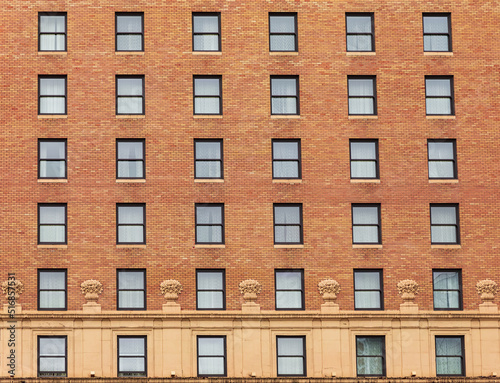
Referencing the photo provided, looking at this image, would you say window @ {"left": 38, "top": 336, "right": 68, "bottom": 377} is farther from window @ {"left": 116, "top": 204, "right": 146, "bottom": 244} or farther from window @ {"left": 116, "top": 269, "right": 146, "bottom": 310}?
window @ {"left": 116, "top": 204, "right": 146, "bottom": 244}

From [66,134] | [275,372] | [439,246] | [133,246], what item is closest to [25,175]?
[66,134]

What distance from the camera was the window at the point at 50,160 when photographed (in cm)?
4925

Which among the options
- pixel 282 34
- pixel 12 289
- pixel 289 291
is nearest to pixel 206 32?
pixel 282 34

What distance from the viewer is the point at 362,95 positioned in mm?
50375

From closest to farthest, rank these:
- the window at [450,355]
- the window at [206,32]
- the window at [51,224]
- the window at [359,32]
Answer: the window at [450,355] < the window at [51,224] < the window at [206,32] < the window at [359,32]

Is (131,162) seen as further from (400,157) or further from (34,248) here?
(400,157)

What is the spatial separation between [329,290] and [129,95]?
39.3ft

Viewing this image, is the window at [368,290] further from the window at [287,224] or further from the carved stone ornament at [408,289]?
the window at [287,224]

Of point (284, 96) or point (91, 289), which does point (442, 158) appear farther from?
point (91, 289)

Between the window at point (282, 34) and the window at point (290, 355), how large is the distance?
12591 millimetres

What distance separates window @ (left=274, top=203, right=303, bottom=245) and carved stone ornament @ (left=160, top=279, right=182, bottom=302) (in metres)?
4.56

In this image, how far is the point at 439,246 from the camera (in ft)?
161

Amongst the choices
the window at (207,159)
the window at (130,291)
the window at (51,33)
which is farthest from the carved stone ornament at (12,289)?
the window at (51,33)

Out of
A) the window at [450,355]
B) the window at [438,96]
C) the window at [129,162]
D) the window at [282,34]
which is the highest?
the window at [282,34]
